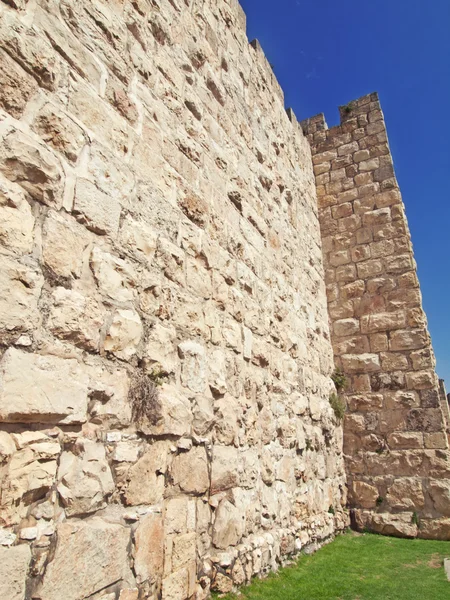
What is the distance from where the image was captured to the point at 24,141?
1.78 m

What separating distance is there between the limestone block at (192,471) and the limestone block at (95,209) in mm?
1263

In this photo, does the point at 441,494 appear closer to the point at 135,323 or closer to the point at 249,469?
the point at 249,469

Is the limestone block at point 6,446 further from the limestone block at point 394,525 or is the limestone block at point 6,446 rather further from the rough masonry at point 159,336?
the limestone block at point 394,525

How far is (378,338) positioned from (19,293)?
5199 mm

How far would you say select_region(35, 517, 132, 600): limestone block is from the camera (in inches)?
60.9

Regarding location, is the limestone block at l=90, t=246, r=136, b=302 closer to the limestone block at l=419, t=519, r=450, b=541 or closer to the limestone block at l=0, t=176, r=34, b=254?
the limestone block at l=0, t=176, r=34, b=254

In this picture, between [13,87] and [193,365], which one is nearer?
[13,87]

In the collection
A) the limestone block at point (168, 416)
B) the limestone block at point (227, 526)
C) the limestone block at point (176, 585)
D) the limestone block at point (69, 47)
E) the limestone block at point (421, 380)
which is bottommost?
the limestone block at point (176, 585)

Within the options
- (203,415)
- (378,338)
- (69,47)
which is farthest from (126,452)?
(378,338)

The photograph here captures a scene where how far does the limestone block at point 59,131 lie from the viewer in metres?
1.91

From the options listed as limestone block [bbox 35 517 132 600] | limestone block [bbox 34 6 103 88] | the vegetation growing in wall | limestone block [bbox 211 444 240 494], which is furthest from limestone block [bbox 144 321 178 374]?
the vegetation growing in wall

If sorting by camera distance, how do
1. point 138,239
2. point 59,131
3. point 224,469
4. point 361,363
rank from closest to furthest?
1. point 59,131
2. point 138,239
3. point 224,469
4. point 361,363

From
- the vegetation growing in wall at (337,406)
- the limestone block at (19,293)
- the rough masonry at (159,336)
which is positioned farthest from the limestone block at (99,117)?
the vegetation growing in wall at (337,406)

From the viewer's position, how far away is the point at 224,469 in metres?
2.79
